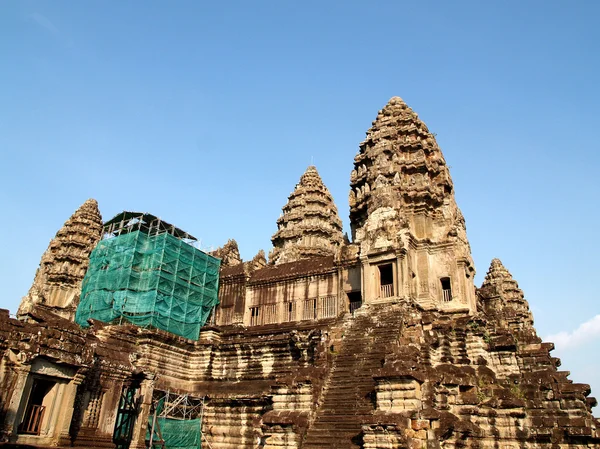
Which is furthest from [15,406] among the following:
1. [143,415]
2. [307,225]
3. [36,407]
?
[307,225]

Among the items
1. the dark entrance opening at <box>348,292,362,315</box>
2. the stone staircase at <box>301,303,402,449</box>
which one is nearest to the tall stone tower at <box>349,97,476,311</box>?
the dark entrance opening at <box>348,292,362,315</box>

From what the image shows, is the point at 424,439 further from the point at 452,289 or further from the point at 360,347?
the point at 452,289

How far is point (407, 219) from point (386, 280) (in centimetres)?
326

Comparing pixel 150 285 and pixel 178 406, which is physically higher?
pixel 150 285

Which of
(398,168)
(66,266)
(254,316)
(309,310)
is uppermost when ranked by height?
(398,168)

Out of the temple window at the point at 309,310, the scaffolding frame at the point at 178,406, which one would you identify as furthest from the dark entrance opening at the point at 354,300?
the scaffolding frame at the point at 178,406

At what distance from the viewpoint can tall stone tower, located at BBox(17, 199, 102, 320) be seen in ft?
136

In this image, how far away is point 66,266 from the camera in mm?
42906

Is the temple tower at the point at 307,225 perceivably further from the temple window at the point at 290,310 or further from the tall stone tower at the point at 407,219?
the tall stone tower at the point at 407,219

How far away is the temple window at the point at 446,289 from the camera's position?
25.4 metres

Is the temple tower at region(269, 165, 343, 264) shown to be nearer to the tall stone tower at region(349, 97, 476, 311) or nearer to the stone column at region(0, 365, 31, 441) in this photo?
the tall stone tower at region(349, 97, 476, 311)

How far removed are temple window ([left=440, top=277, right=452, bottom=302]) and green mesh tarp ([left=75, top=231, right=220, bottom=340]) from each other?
46.5ft

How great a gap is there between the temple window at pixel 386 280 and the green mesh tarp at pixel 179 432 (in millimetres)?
11493

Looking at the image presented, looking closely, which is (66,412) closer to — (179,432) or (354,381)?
(354,381)
